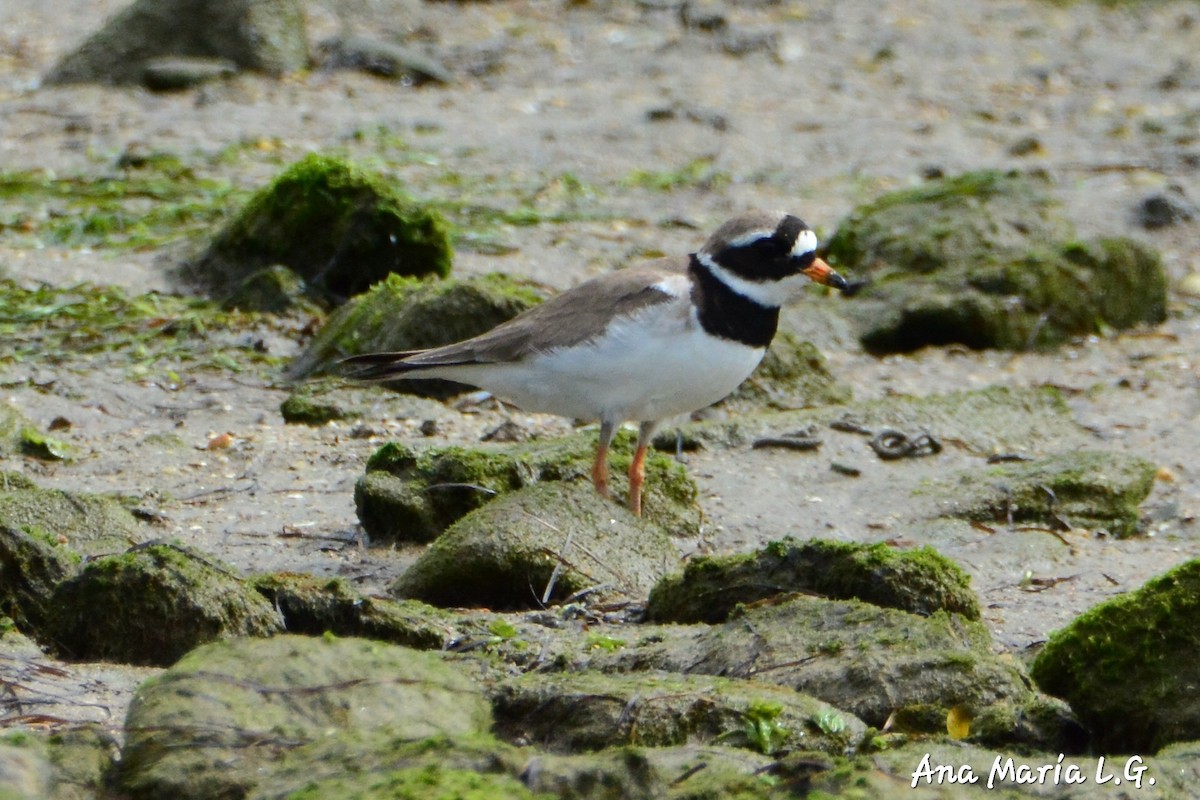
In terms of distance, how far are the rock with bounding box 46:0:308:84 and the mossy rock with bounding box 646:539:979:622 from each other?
9.30m

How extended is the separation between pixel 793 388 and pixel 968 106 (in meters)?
6.90

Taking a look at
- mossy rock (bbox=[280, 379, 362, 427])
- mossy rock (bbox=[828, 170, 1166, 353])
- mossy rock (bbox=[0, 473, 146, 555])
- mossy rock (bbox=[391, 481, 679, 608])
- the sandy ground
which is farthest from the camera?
mossy rock (bbox=[828, 170, 1166, 353])

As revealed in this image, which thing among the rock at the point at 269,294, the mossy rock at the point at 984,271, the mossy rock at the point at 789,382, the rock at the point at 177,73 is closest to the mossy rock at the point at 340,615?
the mossy rock at the point at 789,382

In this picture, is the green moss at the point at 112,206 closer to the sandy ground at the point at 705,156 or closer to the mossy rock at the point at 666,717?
the sandy ground at the point at 705,156

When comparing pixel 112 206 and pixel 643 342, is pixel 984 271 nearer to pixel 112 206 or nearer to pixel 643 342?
pixel 643 342

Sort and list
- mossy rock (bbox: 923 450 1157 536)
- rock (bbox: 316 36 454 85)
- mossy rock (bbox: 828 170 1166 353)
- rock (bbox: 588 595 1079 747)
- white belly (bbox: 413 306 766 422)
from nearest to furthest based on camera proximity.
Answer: rock (bbox: 588 595 1079 747)
white belly (bbox: 413 306 766 422)
mossy rock (bbox: 923 450 1157 536)
mossy rock (bbox: 828 170 1166 353)
rock (bbox: 316 36 454 85)

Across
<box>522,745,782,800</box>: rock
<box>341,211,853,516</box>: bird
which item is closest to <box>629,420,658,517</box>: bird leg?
<box>341,211,853,516</box>: bird

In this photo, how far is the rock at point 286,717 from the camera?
337 cm

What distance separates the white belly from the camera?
6.17 m

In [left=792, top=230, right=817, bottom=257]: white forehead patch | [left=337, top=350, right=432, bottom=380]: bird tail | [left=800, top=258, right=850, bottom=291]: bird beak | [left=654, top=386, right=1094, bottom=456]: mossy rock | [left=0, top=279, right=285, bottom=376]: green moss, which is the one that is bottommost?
[left=0, top=279, right=285, bottom=376]: green moss

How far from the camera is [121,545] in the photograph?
5.45 meters

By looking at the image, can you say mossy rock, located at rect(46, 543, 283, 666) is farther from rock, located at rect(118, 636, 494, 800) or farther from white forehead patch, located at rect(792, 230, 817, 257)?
white forehead patch, located at rect(792, 230, 817, 257)

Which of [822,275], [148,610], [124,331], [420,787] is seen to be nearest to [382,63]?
[124,331]

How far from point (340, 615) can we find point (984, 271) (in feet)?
19.6
